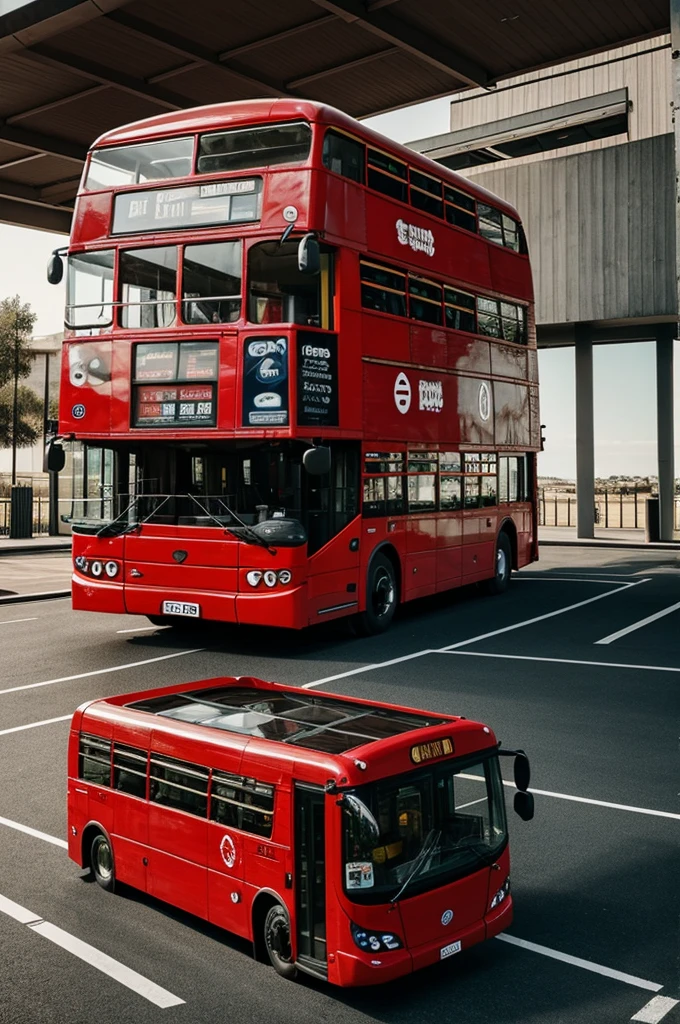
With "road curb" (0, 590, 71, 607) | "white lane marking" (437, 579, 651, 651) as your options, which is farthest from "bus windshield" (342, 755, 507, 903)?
"road curb" (0, 590, 71, 607)

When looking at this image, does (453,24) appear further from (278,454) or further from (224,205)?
(278,454)

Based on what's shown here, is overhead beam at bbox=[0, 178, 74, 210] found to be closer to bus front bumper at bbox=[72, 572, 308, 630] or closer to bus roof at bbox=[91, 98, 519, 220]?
bus roof at bbox=[91, 98, 519, 220]

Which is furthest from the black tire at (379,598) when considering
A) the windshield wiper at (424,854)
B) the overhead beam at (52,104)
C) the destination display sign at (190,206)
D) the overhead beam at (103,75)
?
the overhead beam at (52,104)

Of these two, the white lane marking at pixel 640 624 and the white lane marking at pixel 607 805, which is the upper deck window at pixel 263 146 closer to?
the white lane marking at pixel 640 624

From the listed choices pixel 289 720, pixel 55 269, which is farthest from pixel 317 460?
pixel 289 720

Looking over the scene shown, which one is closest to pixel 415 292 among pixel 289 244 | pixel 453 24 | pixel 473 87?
pixel 289 244

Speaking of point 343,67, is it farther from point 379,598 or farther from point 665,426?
point 665,426

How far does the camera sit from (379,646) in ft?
53.2

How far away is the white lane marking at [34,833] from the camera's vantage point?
27.9 feet

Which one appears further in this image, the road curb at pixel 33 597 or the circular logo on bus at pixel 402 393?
the road curb at pixel 33 597

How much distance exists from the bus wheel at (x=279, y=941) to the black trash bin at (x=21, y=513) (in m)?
30.8

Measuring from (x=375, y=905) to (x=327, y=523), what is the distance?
9676mm

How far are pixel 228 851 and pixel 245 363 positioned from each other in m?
8.68

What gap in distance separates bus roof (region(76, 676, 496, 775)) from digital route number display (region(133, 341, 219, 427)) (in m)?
6.68
